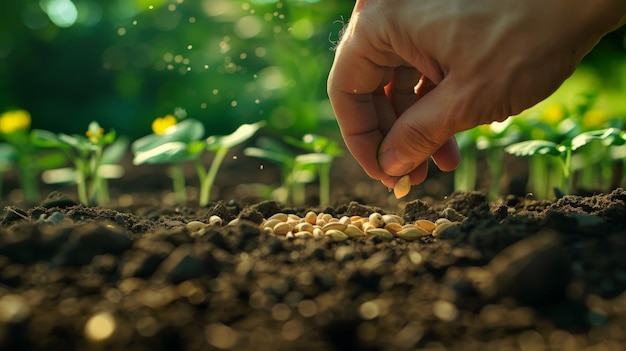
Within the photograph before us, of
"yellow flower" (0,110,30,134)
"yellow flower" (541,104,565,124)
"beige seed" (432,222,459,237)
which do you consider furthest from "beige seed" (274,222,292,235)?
"yellow flower" (0,110,30,134)

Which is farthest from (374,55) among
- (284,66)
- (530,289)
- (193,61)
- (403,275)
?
(193,61)

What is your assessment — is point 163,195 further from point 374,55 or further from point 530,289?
point 530,289

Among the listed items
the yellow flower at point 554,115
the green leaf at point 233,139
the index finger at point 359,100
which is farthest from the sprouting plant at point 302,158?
the yellow flower at point 554,115

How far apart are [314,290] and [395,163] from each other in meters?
0.87

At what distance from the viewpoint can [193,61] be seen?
5.68m

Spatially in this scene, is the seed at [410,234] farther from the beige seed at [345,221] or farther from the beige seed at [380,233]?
the beige seed at [345,221]

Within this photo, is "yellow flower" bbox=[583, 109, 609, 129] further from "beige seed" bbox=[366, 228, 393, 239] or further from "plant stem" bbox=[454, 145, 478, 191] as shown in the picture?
"beige seed" bbox=[366, 228, 393, 239]

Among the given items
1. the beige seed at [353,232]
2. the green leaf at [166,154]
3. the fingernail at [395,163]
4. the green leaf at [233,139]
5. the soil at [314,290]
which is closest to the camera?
the soil at [314,290]

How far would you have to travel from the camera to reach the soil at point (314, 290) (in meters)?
1.04

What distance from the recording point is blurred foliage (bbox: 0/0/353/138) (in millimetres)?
5543

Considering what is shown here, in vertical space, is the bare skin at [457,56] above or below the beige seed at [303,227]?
above

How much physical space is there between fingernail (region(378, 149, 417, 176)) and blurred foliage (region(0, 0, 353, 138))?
340 cm

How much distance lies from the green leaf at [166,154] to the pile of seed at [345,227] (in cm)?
41

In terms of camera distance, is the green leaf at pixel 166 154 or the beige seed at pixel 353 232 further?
the green leaf at pixel 166 154
